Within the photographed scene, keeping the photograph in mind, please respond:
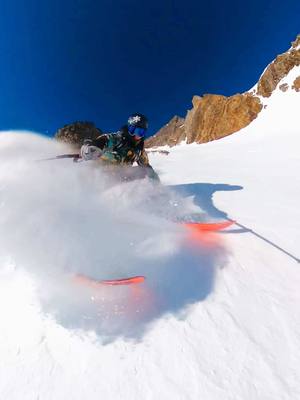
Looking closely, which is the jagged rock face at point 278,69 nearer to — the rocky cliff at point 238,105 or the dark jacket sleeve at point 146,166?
the rocky cliff at point 238,105

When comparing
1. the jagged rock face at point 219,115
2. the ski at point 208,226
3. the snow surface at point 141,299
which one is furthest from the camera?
the jagged rock face at point 219,115

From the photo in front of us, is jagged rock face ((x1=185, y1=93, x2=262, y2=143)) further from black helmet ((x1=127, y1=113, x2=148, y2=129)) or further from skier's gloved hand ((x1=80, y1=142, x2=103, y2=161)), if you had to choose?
skier's gloved hand ((x1=80, y1=142, x2=103, y2=161))

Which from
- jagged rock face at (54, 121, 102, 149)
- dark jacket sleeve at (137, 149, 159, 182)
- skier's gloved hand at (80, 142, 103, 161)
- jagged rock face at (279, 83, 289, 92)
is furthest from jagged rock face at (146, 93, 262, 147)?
skier's gloved hand at (80, 142, 103, 161)

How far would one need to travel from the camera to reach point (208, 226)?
5672 millimetres

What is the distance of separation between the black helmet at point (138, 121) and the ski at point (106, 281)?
16.0 feet

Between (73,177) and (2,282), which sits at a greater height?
(73,177)

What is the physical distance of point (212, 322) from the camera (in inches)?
139

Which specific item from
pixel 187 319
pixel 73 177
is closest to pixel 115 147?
pixel 73 177

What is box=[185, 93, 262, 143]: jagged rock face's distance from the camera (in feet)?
181

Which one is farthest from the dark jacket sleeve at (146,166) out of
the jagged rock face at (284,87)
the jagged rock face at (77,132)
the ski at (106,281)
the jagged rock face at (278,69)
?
the jagged rock face at (278,69)

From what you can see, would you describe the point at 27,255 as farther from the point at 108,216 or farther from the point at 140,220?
the point at 140,220

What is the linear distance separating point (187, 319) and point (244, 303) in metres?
0.73

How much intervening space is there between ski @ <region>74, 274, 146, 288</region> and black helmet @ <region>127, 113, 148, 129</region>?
16.0 feet

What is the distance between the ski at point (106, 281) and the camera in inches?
162
